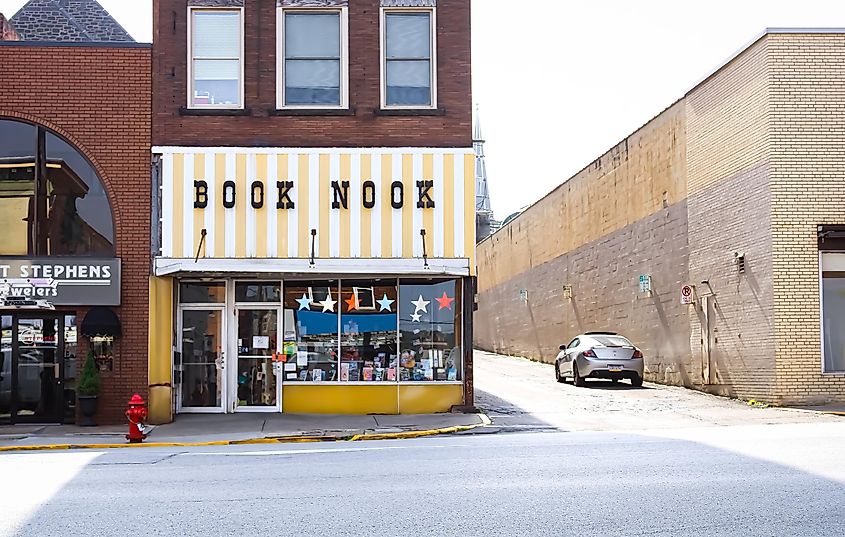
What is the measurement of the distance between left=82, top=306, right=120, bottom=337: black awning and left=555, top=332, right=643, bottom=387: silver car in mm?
12155

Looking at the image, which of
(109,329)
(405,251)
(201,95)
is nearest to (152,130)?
(201,95)

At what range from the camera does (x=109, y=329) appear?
18.2 metres

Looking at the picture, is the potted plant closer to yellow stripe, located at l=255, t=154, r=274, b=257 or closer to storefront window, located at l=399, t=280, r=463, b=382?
yellow stripe, located at l=255, t=154, r=274, b=257

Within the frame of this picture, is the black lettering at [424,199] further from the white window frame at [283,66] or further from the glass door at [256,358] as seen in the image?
the glass door at [256,358]

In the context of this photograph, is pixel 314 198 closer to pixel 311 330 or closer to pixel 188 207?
pixel 188 207

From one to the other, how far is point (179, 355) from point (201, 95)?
16.4 ft

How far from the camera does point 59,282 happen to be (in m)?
18.4

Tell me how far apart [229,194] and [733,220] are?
10664 mm

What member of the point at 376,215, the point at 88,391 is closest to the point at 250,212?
the point at 376,215

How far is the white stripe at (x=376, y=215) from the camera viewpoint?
1886 cm

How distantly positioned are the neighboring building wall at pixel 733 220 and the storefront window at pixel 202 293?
35.2 ft

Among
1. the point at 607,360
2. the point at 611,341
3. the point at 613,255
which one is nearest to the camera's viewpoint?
the point at 607,360

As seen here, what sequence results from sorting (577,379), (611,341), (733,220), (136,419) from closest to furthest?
(136,419)
(733,220)
(611,341)
(577,379)

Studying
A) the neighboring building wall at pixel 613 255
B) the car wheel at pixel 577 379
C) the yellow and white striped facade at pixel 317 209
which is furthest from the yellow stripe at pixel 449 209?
the car wheel at pixel 577 379
